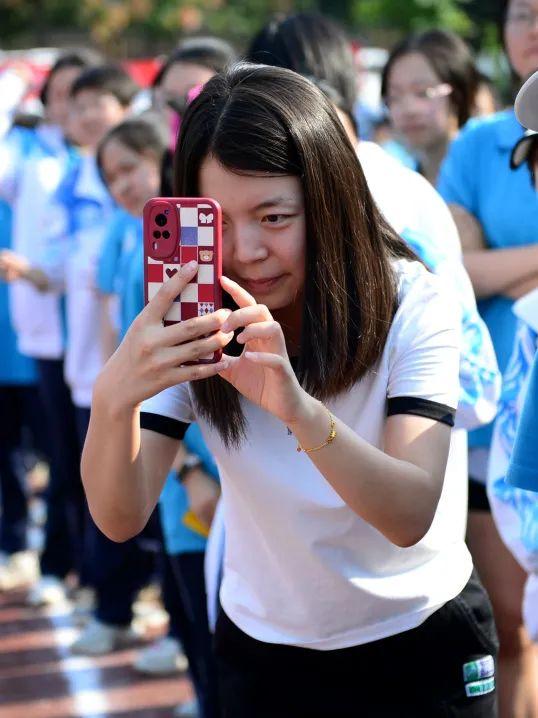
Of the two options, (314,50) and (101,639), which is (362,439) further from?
(101,639)

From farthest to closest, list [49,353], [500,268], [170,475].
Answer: [49,353], [170,475], [500,268]

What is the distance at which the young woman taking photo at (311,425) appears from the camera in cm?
192

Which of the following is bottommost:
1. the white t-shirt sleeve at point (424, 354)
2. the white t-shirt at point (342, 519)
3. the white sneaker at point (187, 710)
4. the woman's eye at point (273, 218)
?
the white sneaker at point (187, 710)

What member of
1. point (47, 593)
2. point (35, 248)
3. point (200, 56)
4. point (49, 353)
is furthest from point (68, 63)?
point (47, 593)

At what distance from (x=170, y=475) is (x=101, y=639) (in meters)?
1.83

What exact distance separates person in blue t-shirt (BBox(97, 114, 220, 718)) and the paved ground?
137mm

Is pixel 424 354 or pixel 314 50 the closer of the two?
pixel 424 354

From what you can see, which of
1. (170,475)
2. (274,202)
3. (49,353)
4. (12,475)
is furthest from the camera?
(12,475)

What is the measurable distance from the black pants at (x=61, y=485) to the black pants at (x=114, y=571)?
17.2 inches

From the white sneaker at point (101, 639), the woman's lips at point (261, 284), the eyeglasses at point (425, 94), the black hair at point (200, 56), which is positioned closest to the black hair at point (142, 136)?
the black hair at point (200, 56)

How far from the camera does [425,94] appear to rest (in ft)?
14.7

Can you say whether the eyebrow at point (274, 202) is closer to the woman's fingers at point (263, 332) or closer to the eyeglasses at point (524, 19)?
the woman's fingers at point (263, 332)

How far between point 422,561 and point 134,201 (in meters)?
2.49

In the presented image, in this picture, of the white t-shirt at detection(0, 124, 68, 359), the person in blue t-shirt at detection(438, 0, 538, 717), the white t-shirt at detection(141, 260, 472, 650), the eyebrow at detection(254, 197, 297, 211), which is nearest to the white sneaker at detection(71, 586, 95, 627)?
the white t-shirt at detection(0, 124, 68, 359)
